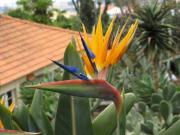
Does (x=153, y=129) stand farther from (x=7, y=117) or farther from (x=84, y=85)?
(x=84, y=85)

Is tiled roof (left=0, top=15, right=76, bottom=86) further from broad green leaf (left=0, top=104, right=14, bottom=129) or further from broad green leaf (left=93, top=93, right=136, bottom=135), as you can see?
broad green leaf (left=93, top=93, right=136, bottom=135)

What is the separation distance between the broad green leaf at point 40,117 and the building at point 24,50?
737 centimetres

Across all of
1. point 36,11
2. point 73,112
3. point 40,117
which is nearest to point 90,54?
point 73,112

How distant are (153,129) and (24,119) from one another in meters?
1.89

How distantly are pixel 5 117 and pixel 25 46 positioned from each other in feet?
34.8

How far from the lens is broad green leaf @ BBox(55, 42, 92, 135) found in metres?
1.61

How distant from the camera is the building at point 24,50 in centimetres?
987

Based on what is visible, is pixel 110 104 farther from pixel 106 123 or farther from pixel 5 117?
pixel 5 117

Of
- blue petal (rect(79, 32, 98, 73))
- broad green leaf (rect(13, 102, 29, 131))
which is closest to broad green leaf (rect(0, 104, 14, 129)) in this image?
broad green leaf (rect(13, 102, 29, 131))

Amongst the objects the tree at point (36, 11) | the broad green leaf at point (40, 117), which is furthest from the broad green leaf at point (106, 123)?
the tree at point (36, 11)

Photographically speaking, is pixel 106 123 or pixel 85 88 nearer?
pixel 85 88

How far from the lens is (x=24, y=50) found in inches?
470

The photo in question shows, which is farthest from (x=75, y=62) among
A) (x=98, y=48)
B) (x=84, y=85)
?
(x=84, y=85)

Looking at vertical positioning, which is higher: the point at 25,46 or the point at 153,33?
the point at 153,33
